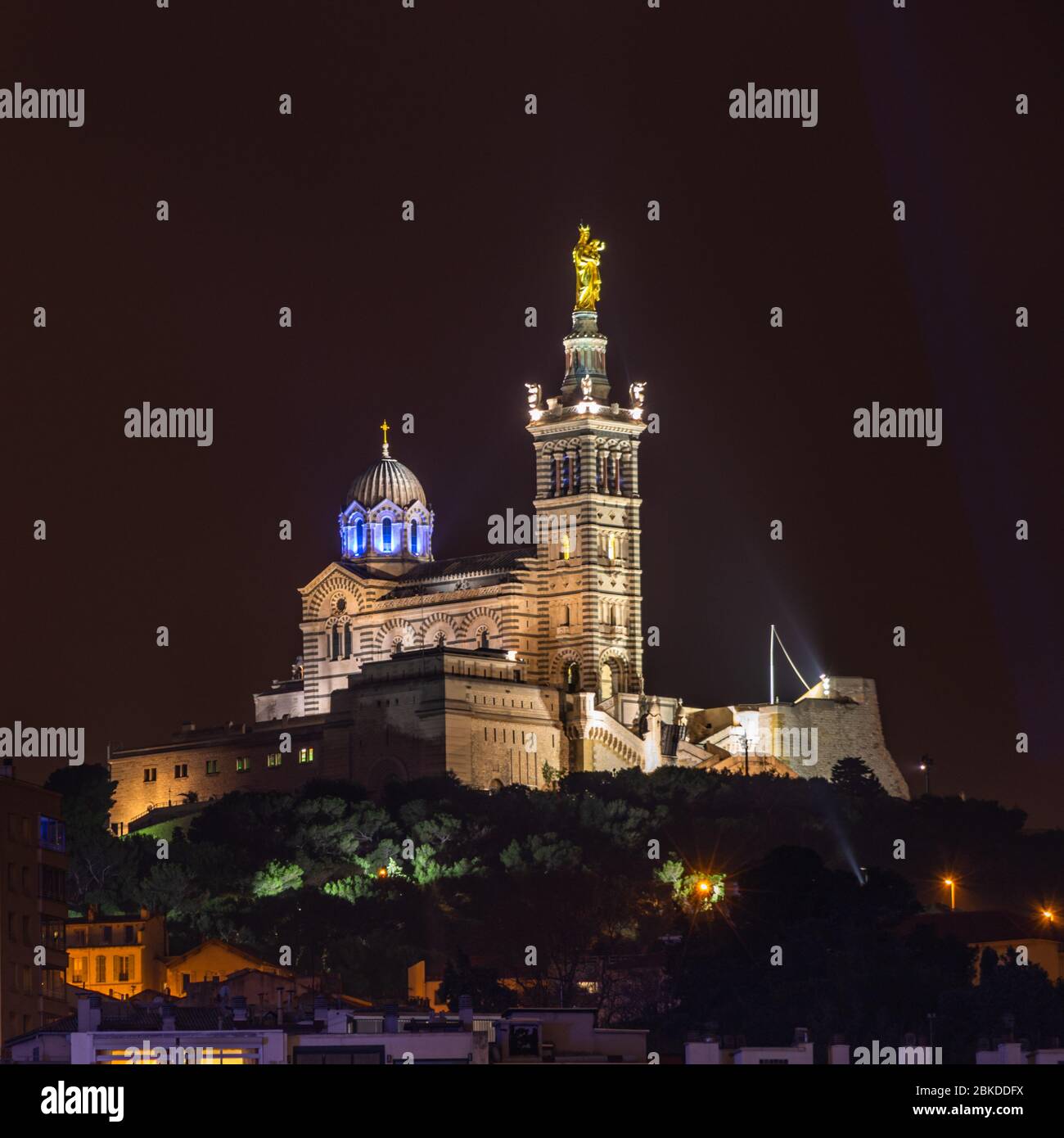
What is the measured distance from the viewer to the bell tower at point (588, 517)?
184000mm

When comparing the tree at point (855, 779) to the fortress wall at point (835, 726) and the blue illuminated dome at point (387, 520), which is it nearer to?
the fortress wall at point (835, 726)

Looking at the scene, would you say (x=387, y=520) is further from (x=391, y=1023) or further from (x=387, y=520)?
(x=391, y=1023)

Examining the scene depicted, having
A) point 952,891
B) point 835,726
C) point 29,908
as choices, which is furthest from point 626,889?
point 29,908

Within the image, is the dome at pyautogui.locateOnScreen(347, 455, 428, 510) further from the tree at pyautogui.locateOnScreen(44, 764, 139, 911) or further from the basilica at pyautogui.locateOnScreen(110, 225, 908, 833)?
the tree at pyautogui.locateOnScreen(44, 764, 139, 911)

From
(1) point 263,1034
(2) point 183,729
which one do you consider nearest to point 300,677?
(2) point 183,729

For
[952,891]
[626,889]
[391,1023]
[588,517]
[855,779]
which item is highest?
[588,517]

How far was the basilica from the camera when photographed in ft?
587

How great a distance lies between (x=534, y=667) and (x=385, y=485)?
14147 millimetres

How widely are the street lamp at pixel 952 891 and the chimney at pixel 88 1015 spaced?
264 ft

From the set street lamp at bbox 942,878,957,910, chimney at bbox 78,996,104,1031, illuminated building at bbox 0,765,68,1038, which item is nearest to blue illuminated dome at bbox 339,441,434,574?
street lamp at bbox 942,878,957,910

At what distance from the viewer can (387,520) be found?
193625 mm

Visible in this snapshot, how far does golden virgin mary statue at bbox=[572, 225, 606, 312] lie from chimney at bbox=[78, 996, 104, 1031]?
88749 mm

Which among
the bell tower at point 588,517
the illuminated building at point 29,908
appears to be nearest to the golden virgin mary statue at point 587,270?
the bell tower at point 588,517
